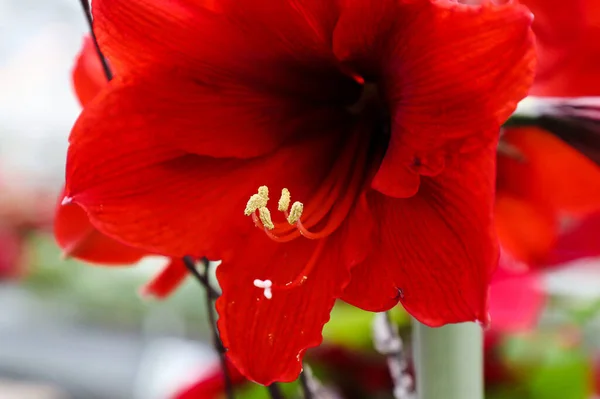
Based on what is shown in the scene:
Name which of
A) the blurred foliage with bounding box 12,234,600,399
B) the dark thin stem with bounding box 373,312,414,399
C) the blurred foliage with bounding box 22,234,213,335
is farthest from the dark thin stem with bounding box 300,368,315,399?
the blurred foliage with bounding box 22,234,213,335

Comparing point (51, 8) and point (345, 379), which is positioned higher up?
point (345, 379)

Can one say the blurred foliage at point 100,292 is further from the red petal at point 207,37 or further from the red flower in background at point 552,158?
the red petal at point 207,37

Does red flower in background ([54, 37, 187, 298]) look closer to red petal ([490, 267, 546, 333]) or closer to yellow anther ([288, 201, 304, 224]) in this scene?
yellow anther ([288, 201, 304, 224])

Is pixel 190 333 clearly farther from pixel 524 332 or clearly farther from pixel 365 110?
pixel 365 110

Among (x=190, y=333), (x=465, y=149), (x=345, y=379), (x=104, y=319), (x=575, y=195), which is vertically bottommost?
(x=104, y=319)

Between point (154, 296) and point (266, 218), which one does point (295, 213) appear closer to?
point (266, 218)

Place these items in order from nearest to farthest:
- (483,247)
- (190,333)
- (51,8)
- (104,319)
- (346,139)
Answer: (483,247)
(346,139)
(190,333)
(104,319)
(51,8)

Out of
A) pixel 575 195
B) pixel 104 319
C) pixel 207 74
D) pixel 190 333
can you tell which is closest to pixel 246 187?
pixel 207 74
